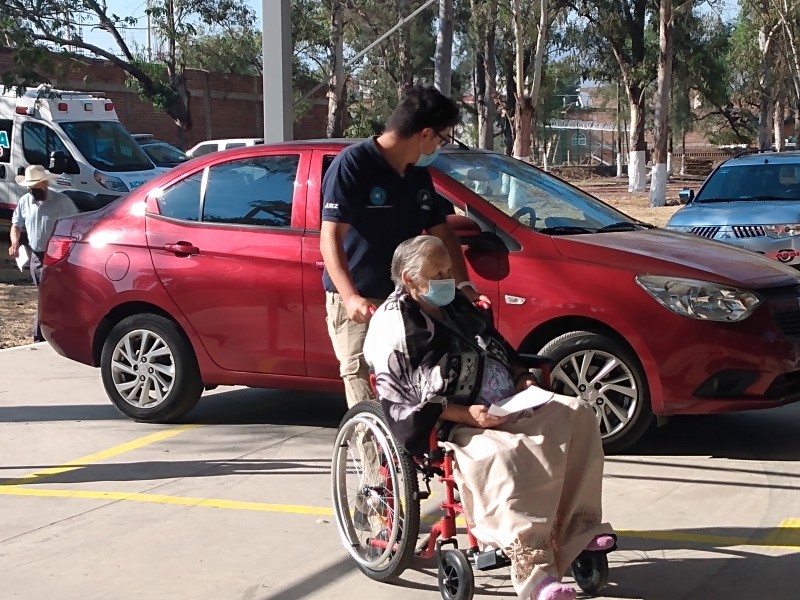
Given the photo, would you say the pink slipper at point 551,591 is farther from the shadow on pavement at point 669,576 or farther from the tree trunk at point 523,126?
the tree trunk at point 523,126

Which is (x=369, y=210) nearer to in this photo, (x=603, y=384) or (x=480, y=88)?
(x=603, y=384)

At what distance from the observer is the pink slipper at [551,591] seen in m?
3.88

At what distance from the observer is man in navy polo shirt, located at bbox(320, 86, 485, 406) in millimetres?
4969

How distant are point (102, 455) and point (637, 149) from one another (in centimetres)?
3598

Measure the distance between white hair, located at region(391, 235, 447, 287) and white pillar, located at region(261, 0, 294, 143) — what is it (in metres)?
→ 5.88

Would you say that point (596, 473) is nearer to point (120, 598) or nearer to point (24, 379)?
point (120, 598)

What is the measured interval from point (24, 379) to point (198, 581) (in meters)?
4.82

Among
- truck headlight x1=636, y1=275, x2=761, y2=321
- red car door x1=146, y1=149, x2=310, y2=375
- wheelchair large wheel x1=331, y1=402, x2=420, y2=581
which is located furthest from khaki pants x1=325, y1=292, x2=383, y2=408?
truck headlight x1=636, y1=275, x2=761, y2=321

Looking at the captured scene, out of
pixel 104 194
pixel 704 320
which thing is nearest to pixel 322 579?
pixel 704 320

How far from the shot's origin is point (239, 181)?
23.6ft

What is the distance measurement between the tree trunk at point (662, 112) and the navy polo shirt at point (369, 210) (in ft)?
87.5

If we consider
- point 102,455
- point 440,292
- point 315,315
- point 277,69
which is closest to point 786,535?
point 440,292

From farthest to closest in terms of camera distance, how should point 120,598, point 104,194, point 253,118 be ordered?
point 253,118, point 104,194, point 120,598

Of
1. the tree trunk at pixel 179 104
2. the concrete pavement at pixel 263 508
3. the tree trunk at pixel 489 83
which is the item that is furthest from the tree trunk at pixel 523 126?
the concrete pavement at pixel 263 508
